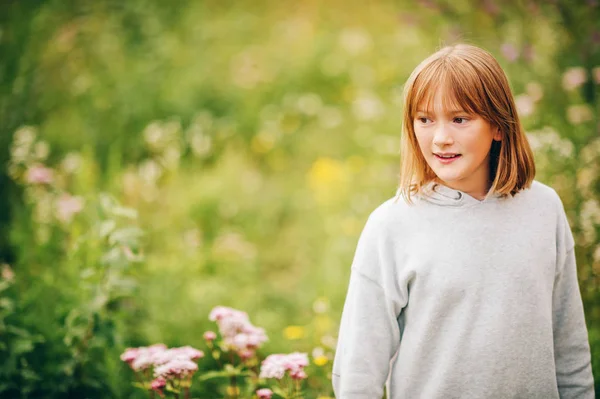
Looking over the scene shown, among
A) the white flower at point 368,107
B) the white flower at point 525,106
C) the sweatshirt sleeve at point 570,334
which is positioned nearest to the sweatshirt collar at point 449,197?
the sweatshirt sleeve at point 570,334

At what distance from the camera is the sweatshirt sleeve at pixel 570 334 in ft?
5.38

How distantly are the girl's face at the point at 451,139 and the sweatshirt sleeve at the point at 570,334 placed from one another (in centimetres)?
34

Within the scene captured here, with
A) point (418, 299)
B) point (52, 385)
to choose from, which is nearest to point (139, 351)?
point (52, 385)

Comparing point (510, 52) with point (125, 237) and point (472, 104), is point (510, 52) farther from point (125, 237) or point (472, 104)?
point (125, 237)

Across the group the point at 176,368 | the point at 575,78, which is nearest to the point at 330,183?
the point at 575,78

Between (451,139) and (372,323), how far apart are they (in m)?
0.53

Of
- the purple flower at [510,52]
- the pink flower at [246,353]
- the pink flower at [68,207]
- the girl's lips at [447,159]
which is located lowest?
the pink flower at [246,353]

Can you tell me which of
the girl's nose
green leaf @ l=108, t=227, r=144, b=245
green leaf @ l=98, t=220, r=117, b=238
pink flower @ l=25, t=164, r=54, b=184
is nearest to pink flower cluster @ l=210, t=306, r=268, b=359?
green leaf @ l=108, t=227, r=144, b=245

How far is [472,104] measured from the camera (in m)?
1.51

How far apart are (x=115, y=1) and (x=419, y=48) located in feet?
9.11

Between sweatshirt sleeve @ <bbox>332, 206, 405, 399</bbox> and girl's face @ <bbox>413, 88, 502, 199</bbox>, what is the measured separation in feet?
0.76

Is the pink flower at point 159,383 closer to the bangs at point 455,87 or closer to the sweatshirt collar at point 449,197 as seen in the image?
the sweatshirt collar at point 449,197

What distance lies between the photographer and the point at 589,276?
2.59m

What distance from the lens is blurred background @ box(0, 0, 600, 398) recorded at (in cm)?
256
